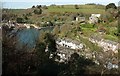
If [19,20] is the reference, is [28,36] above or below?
below

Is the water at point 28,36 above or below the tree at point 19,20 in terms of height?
below

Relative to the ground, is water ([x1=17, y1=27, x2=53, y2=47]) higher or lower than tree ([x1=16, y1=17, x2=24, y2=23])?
lower

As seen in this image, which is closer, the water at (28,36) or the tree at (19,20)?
the water at (28,36)

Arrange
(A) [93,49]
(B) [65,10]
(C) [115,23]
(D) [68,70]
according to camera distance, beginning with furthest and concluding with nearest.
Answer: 1. (B) [65,10]
2. (C) [115,23]
3. (A) [93,49]
4. (D) [68,70]

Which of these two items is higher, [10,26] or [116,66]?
[10,26]

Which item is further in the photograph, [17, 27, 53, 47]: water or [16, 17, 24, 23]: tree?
[16, 17, 24, 23]: tree

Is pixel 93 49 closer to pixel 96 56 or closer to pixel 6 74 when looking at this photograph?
pixel 96 56

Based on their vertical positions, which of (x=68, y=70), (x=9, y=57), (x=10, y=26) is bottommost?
(x=68, y=70)

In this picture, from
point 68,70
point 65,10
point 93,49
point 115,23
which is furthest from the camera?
point 65,10

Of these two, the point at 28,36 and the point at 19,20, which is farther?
the point at 19,20

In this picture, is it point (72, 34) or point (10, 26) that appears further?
point (72, 34)

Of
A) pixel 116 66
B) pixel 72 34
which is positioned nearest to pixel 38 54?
pixel 116 66
